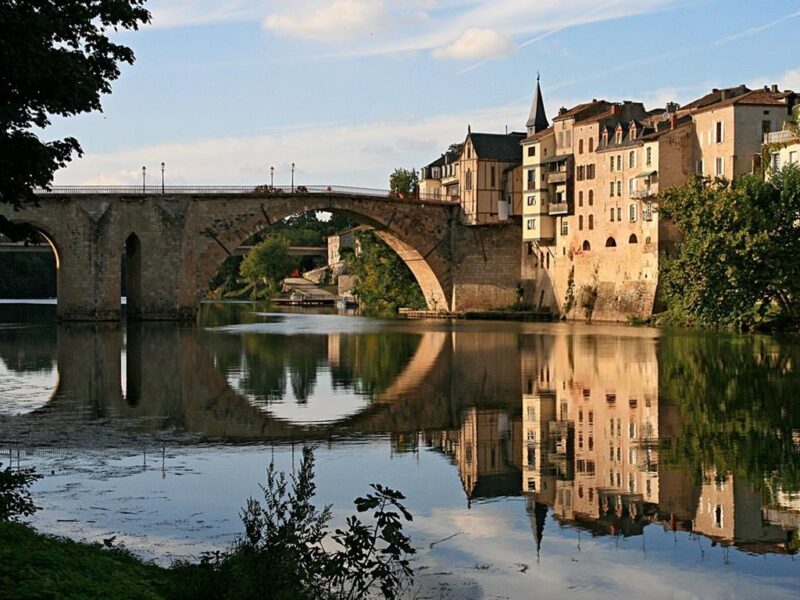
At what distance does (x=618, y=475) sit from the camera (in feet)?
69.4

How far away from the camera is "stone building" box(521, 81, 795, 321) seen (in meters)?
76.3

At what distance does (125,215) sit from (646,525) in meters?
68.5

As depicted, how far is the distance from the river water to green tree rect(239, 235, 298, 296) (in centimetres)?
10838

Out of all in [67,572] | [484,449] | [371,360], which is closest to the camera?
[67,572]

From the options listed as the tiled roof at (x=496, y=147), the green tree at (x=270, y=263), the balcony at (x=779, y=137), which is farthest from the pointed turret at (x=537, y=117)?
the green tree at (x=270, y=263)

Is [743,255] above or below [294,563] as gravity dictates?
above

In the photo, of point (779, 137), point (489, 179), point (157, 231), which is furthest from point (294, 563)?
point (489, 179)

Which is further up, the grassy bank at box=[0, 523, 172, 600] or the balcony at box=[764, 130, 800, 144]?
the balcony at box=[764, 130, 800, 144]

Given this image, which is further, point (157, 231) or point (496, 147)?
point (496, 147)

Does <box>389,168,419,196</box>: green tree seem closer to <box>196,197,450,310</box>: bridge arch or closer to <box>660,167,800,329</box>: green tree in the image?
<box>196,197,450,310</box>: bridge arch

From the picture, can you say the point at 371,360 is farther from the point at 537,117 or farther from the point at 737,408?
the point at 537,117

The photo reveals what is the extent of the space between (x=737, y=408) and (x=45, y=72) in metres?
19.0

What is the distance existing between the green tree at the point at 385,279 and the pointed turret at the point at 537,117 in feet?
52.3

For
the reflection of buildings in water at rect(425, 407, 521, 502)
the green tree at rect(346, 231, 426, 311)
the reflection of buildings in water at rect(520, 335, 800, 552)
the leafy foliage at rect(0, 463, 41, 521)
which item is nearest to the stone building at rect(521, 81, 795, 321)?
the green tree at rect(346, 231, 426, 311)
